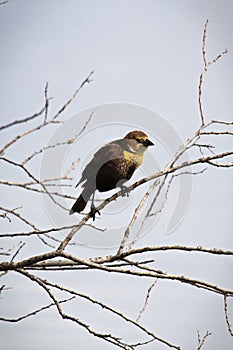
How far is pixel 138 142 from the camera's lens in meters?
4.71

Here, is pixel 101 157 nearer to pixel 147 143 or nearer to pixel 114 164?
pixel 114 164

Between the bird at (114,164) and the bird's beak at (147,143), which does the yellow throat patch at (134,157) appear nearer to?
the bird at (114,164)

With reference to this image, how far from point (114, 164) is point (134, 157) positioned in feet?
0.70

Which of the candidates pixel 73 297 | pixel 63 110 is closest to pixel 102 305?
pixel 73 297

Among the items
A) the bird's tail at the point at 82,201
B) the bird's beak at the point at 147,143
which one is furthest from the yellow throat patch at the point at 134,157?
the bird's tail at the point at 82,201

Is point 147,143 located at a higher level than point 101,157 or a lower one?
higher

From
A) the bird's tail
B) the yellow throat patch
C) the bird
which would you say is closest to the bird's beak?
the bird

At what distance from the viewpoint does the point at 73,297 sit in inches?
108

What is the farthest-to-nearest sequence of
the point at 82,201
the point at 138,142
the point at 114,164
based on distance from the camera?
the point at 138,142
the point at 114,164
the point at 82,201

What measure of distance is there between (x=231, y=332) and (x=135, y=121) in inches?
76.4

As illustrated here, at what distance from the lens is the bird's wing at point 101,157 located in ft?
14.9

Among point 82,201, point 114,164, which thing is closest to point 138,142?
point 114,164

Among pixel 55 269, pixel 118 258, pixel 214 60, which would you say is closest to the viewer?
pixel 118 258

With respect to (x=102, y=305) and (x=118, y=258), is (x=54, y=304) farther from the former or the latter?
(x=118, y=258)
